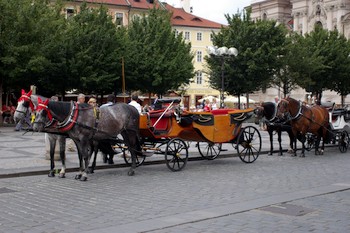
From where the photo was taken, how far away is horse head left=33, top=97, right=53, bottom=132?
35.6 ft

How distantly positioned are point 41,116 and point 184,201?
392 cm

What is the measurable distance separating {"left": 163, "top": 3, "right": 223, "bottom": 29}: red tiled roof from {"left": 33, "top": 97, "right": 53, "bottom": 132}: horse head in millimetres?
61093

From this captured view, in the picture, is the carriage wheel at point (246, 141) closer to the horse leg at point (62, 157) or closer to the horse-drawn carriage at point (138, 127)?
the horse-drawn carriage at point (138, 127)

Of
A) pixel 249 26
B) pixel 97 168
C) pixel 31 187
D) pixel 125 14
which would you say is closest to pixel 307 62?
pixel 249 26

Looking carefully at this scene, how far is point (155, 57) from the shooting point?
44.3 metres

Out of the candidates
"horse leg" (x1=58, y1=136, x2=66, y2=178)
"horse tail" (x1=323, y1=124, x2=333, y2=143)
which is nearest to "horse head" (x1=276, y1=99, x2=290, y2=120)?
"horse tail" (x1=323, y1=124, x2=333, y2=143)

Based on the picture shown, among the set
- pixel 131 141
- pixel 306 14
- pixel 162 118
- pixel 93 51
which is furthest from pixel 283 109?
pixel 306 14

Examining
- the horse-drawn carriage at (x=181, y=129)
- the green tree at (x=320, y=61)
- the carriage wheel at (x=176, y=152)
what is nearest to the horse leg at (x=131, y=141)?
the horse-drawn carriage at (x=181, y=129)

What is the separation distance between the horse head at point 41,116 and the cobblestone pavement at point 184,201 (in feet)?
3.99

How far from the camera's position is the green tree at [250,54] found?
43.0 meters

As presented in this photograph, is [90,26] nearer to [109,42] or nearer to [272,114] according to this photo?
[109,42]

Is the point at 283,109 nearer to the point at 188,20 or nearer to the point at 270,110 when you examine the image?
the point at 270,110

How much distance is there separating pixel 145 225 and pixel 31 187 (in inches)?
163

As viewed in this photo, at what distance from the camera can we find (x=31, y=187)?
10.4m
